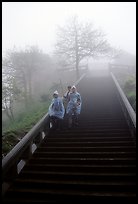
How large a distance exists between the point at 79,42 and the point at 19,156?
78.3ft

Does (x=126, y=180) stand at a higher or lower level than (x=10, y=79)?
lower

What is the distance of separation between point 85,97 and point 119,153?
9417 millimetres

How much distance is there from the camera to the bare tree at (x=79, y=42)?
29.8 meters

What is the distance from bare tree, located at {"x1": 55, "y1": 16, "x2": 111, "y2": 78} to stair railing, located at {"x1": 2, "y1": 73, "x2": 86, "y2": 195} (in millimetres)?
Result: 20704

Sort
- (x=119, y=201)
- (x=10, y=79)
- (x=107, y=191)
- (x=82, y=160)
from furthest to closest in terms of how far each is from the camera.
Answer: (x=10, y=79) < (x=82, y=160) < (x=107, y=191) < (x=119, y=201)

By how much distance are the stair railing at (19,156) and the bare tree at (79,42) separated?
2070 centimetres

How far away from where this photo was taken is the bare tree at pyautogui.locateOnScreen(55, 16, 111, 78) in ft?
97.7

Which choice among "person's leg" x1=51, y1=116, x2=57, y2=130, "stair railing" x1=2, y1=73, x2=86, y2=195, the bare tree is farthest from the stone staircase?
the bare tree

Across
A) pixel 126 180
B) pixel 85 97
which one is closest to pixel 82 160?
pixel 126 180

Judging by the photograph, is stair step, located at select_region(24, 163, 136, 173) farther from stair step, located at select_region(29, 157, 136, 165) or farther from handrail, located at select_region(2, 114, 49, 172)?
handrail, located at select_region(2, 114, 49, 172)

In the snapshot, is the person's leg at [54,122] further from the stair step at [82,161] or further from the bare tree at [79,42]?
the bare tree at [79,42]

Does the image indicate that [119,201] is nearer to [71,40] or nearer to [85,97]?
[85,97]

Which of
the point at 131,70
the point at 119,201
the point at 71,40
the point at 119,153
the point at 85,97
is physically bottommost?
the point at 119,201

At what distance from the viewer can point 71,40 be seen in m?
30.3
